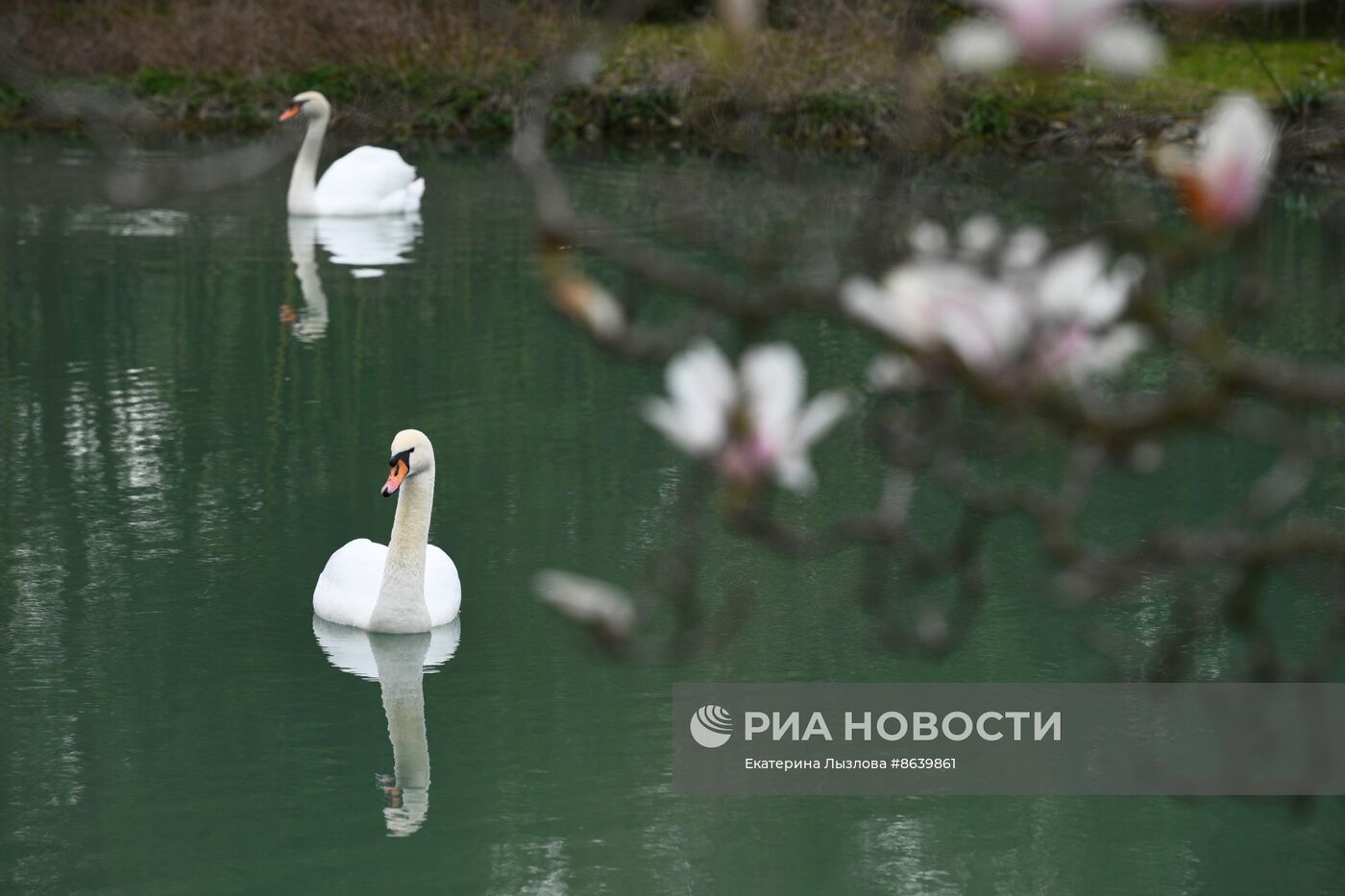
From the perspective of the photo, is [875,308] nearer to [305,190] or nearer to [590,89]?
[305,190]

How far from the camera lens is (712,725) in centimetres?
623

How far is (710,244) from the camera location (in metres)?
1.63

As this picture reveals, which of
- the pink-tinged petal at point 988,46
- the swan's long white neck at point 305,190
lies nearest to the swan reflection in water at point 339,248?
the swan's long white neck at point 305,190

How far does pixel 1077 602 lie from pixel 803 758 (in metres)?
4.36

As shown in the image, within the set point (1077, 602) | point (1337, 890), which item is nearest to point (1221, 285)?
point (1337, 890)

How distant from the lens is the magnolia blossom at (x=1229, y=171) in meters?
1.27

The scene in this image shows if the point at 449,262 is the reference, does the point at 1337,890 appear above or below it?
below

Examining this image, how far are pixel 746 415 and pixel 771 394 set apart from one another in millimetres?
34

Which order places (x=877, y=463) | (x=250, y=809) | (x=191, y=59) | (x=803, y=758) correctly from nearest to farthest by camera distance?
(x=250, y=809), (x=803, y=758), (x=877, y=463), (x=191, y=59)

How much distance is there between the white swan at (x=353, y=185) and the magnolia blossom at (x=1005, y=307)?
15.2m

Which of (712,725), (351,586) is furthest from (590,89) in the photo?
(712,725)

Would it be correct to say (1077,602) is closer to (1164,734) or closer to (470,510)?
(1164,734)

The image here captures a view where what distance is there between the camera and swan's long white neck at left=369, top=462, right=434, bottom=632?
6.71 metres

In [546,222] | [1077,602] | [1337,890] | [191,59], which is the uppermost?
[191,59]
